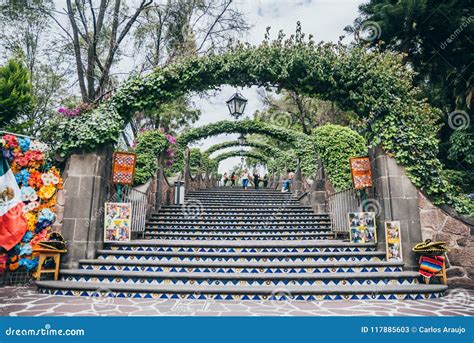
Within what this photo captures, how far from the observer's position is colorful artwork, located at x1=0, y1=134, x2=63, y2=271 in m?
5.49

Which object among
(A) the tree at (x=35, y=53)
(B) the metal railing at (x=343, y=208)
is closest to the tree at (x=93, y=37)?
(A) the tree at (x=35, y=53)

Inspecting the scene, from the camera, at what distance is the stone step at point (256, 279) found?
513cm

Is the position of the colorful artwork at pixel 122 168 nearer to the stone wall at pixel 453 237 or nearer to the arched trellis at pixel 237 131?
the stone wall at pixel 453 237

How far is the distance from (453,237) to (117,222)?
7049 millimetres

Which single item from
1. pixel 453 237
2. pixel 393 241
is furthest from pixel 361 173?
pixel 453 237

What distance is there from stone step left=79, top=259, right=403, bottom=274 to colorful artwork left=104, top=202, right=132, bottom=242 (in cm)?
74

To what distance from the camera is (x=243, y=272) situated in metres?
5.48

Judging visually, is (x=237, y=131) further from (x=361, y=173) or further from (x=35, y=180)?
(x=35, y=180)

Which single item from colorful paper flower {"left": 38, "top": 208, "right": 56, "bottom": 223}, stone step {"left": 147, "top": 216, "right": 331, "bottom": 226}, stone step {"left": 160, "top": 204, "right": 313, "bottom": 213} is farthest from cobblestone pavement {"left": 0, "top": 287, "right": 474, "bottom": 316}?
stone step {"left": 160, "top": 204, "right": 313, "bottom": 213}

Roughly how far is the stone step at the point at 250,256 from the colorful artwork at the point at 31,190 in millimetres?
1251

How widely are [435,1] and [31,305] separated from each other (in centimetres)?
1439

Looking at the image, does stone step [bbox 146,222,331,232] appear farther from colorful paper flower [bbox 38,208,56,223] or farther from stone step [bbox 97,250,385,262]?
colorful paper flower [bbox 38,208,56,223]

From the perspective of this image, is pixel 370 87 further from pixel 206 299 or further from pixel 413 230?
pixel 206 299

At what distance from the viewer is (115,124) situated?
6.39 m
